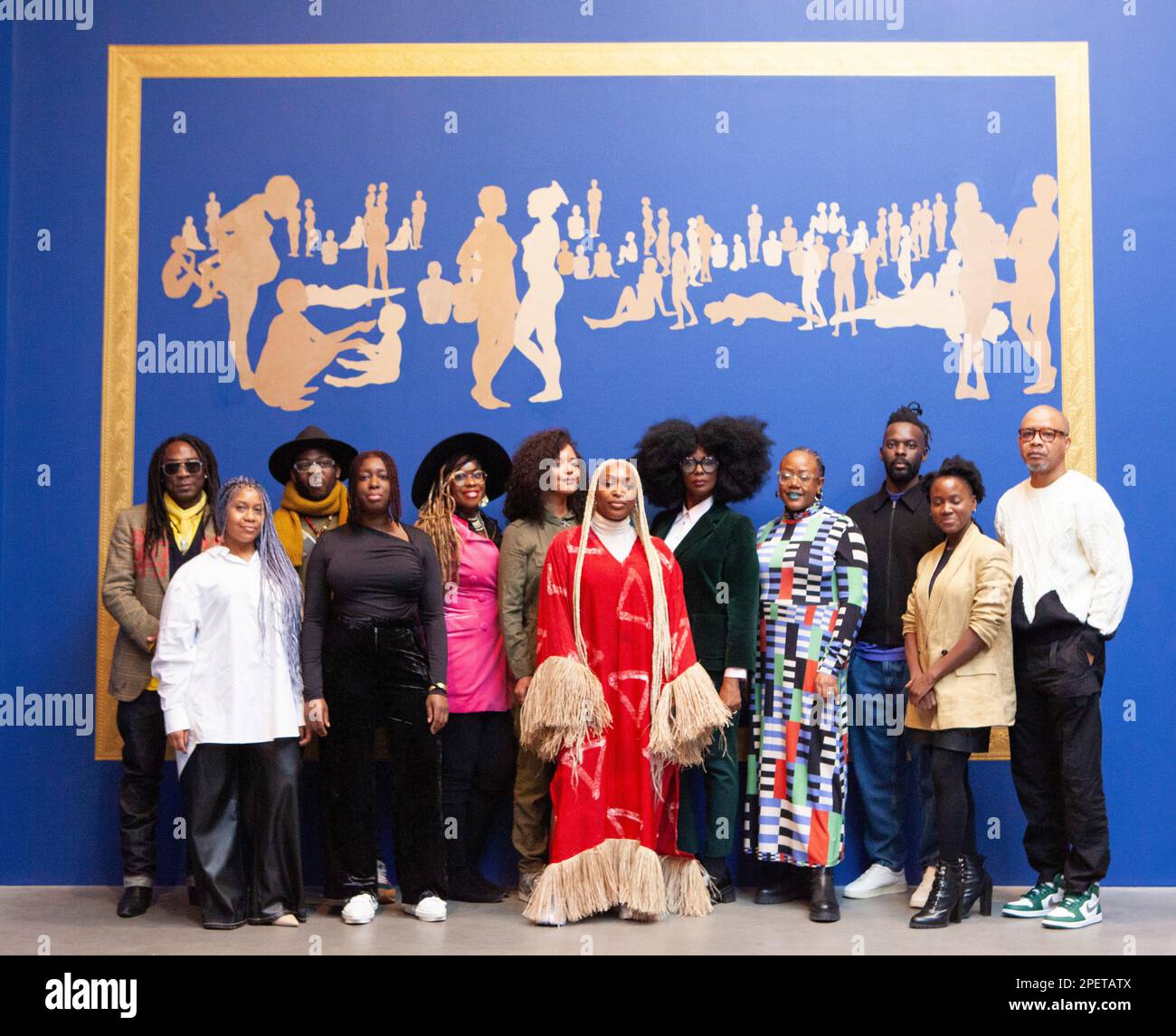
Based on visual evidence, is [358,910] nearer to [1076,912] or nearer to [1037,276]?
[1076,912]

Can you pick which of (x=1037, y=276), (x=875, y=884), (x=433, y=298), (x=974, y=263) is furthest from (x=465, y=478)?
(x=1037, y=276)

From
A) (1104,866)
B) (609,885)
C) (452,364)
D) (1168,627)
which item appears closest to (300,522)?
(452,364)

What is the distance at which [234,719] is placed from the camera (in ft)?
16.4

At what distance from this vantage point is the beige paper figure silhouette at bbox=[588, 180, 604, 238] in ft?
20.0

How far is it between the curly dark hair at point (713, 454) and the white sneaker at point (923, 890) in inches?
73.8

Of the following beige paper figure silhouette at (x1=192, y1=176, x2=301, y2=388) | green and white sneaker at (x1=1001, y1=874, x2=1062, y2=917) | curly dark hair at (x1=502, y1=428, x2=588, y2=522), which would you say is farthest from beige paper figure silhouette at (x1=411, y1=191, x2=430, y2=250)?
green and white sneaker at (x1=1001, y1=874, x2=1062, y2=917)

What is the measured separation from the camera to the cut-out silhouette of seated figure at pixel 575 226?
6.10 metres

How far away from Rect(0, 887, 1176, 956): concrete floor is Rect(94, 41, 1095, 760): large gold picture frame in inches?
105

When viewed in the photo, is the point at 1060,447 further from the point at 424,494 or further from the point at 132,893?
the point at 132,893

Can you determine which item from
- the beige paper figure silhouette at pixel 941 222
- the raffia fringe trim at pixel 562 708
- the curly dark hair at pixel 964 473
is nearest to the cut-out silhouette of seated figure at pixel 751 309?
the beige paper figure silhouette at pixel 941 222

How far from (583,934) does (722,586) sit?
61.5 inches

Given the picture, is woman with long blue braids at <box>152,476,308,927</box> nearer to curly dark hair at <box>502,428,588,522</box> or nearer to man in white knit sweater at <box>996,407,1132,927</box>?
curly dark hair at <box>502,428,588,522</box>

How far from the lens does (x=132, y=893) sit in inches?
210

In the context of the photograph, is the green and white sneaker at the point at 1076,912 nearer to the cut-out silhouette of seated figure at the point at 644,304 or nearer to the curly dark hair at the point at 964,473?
the curly dark hair at the point at 964,473
